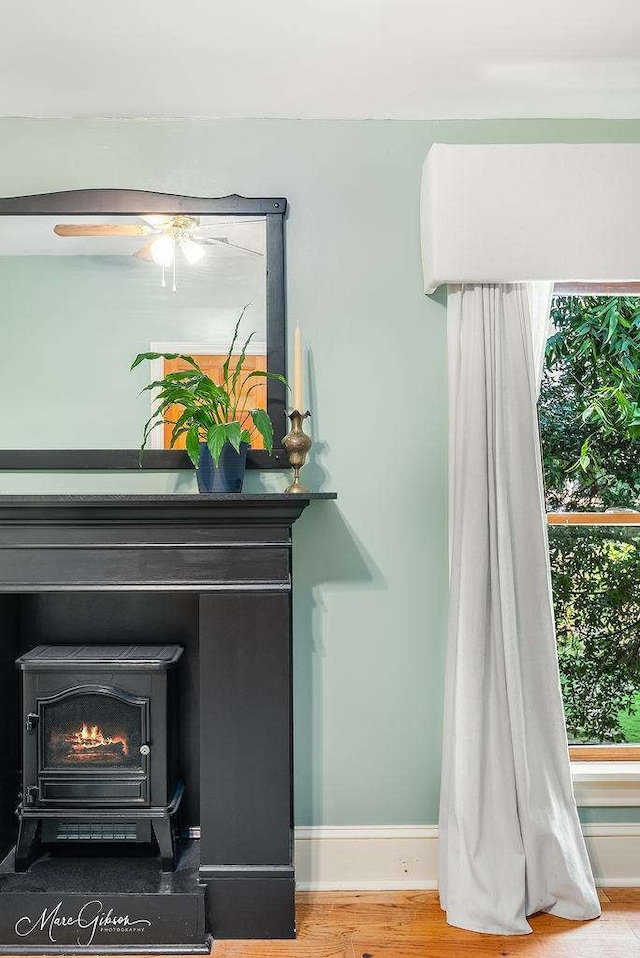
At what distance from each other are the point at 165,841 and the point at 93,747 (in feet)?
1.12

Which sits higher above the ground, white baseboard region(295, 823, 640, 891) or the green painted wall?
the green painted wall

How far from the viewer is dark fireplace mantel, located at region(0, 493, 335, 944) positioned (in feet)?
6.53

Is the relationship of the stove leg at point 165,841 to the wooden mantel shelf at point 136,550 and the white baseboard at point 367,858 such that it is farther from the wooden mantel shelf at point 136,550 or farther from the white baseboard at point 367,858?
the wooden mantel shelf at point 136,550

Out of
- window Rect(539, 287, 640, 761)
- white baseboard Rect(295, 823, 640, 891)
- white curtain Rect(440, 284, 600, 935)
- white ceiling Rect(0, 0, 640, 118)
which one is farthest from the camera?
window Rect(539, 287, 640, 761)

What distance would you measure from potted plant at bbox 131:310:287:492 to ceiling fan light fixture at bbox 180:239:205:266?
229 mm

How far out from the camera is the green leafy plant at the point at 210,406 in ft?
6.73

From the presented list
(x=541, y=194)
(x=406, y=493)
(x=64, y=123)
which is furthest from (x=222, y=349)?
(x=541, y=194)

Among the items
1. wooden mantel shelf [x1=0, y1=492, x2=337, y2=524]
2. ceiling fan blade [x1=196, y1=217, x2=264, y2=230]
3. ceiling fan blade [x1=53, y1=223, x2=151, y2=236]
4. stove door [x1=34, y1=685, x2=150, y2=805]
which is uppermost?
ceiling fan blade [x1=196, y1=217, x2=264, y2=230]

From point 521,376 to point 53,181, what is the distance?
1.61m

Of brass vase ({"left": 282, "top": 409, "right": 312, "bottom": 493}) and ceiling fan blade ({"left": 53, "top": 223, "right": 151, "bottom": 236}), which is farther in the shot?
ceiling fan blade ({"left": 53, "top": 223, "right": 151, "bottom": 236})

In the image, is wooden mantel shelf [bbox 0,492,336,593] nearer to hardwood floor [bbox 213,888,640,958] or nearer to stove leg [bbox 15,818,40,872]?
stove leg [bbox 15,818,40,872]

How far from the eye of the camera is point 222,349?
2.25m

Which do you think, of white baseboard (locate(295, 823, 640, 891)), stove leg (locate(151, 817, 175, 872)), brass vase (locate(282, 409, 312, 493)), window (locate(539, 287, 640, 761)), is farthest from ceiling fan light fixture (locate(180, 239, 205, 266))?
white baseboard (locate(295, 823, 640, 891))

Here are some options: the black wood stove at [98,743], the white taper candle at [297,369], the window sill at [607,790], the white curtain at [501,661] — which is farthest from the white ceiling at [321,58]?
the window sill at [607,790]
